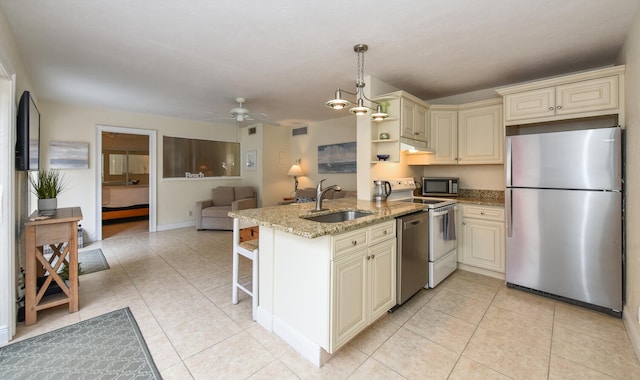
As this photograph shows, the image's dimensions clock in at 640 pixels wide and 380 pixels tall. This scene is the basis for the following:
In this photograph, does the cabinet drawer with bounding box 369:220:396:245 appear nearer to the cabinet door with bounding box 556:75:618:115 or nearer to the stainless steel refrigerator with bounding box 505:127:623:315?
the stainless steel refrigerator with bounding box 505:127:623:315

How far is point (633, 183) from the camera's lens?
2078 millimetres

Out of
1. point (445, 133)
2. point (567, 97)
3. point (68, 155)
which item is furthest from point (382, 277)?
point (68, 155)

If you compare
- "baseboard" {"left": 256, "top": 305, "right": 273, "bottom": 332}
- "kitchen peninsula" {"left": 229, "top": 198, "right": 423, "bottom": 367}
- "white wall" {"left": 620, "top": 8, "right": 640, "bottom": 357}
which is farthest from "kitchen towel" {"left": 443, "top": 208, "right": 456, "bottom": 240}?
"baseboard" {"left": 256, "top": 305, "right": 273, "bottom": 332}

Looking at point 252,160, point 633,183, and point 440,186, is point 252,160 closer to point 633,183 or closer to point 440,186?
point 440,186

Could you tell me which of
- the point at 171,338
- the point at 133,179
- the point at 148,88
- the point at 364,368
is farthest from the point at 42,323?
the point at 133,179

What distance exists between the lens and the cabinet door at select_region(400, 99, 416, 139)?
3121 mm

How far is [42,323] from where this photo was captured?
7.29ft

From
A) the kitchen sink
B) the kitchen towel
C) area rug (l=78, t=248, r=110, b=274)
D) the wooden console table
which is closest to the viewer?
the wooden console table

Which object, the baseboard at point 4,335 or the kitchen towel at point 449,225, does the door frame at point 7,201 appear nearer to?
the baseboard at point 4,335

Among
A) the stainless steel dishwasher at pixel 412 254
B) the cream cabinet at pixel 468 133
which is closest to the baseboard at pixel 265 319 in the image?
the stainless steel dishwasher at pixel 412 254

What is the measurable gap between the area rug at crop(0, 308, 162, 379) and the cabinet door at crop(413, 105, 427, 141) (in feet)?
10.9

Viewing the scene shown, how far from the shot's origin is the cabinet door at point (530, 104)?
274 cm

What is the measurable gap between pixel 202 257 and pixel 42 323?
180cm

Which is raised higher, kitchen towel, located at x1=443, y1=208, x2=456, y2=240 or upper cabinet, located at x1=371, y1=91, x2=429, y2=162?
upper cabinet, located at x1=371, y1=91, x2=429, y2=162
